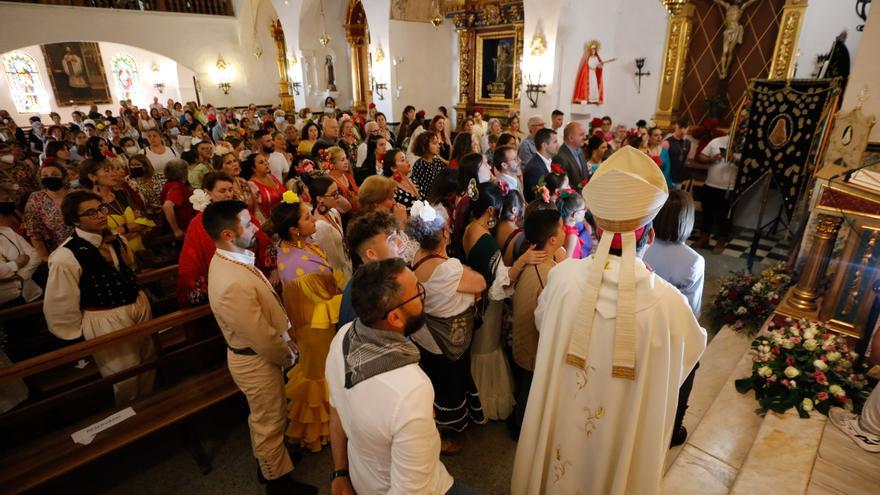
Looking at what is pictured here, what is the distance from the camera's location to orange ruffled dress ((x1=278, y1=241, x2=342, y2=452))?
2701 mm

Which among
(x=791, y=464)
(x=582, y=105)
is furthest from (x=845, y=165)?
(x=582, y=105)

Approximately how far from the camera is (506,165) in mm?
4566

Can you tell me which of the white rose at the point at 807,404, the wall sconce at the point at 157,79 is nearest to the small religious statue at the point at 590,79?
the white rose at the point at 807,404

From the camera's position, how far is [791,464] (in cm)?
238

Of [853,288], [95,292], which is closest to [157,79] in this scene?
[95,292]

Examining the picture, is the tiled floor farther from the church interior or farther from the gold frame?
the gold frame

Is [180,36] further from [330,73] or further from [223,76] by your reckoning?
[330,73]

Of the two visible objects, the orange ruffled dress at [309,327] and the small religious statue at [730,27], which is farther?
the small religious statue at [730,27]

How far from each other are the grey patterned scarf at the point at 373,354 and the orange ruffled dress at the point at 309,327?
1.32 meters

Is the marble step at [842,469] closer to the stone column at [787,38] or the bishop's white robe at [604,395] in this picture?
the bishop's white robe at [604,395]

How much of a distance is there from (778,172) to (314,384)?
582 centimetres

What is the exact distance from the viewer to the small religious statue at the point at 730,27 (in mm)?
7387

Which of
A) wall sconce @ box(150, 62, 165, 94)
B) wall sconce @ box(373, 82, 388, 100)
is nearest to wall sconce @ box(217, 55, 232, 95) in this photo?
wall sconce @ box(150, 62, 165, 94)

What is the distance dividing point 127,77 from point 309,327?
78.3 feet
